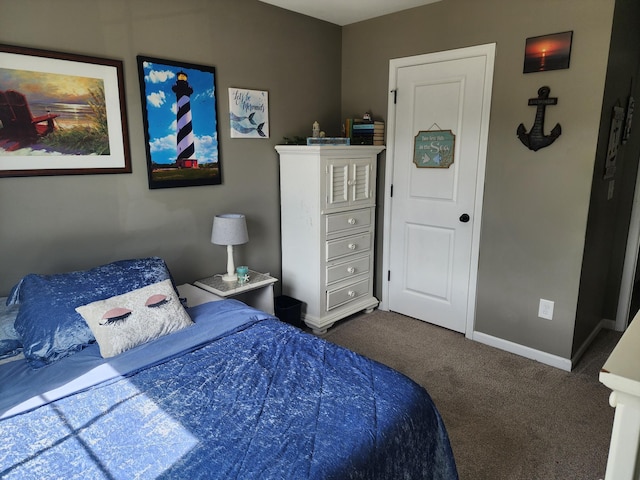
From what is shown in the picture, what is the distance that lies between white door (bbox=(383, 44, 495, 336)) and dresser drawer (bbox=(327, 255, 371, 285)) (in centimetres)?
25

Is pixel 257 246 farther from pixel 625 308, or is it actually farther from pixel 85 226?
pixel 625 308

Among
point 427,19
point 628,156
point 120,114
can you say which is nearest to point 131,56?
point 120,114

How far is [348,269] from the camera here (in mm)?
3361

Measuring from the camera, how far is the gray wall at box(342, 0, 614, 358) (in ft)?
8.05

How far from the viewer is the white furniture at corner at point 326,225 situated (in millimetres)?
3055

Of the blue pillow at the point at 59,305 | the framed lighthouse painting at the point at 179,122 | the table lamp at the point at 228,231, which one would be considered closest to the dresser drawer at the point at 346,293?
the table lamp at the point at 228,231

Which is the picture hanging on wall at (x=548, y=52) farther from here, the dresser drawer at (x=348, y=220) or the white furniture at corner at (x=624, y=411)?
the white furniture at corner at (x=624, y=411)

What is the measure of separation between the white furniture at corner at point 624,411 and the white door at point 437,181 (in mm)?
2259

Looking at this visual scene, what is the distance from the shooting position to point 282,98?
323 centimetres

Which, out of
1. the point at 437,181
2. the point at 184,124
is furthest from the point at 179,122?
the point at 437,181

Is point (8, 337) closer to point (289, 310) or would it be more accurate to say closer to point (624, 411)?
point (289, 310)

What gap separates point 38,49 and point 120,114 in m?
0.47

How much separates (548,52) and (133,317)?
2768 millimetres

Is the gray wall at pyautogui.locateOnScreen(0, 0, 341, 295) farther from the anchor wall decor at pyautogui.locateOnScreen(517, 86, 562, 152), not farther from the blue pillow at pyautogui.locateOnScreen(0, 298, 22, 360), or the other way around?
the anchor wall decor at pyautogui.locateOnScreen(517, 86, 562, 152)
